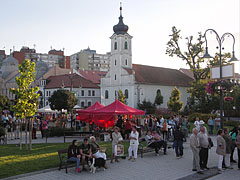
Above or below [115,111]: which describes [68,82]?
above

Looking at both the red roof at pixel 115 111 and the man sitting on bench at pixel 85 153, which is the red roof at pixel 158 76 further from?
the man sitting on bench at pixel 85 153

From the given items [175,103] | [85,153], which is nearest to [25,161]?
[85,153]

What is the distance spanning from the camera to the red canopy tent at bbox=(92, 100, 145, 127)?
20469 mm

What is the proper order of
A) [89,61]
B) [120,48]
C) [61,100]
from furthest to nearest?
[89,61], [120,48], [61,100]

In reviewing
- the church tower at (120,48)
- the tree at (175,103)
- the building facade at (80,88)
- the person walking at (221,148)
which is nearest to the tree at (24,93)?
the person walking at (221,148)

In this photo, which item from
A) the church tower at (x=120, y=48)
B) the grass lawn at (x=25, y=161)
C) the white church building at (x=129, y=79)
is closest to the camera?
the grass lawn at (x=25, y=161)

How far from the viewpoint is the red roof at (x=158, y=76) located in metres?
58.0

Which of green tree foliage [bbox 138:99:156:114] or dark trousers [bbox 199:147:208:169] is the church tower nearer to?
green tree foliage [bbox 138:99:156:114]

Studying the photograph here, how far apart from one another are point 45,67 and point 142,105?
130 ft

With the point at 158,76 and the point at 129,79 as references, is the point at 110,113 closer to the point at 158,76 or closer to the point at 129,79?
the point at 129,79

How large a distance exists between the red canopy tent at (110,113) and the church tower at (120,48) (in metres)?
37.0

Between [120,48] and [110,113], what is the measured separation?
39.9 m

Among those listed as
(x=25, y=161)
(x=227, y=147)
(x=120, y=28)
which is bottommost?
(x=25, y=161)

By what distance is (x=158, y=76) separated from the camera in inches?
2435
